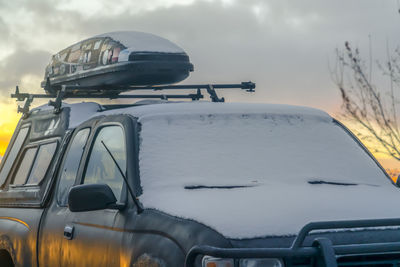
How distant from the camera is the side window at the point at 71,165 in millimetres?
5809

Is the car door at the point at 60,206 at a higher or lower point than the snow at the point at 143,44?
lower

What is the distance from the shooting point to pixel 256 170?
4836 millimetres

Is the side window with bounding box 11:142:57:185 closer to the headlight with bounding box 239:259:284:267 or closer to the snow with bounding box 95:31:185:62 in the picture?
the snow with bounding box 95:31:185:62

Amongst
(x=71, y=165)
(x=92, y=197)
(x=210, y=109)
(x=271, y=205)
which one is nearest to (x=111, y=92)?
(x=71, y=165)

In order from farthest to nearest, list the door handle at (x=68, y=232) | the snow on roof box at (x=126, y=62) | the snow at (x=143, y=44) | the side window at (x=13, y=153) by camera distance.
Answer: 1. the snow at (x=143, y=44)
2. the snow on roof box at (x=126, y=62)
3. the side window at (x=13, y=153)
4. the door handle at (x=68, y=232)

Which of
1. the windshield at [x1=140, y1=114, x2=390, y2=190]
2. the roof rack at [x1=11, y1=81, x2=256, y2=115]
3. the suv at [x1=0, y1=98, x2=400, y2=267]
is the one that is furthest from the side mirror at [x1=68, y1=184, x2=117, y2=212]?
the roof rack at [x1=11, y1=81, x2=256, y2=115]

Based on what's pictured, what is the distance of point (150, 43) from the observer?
29.6 feet

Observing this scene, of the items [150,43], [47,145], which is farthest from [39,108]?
[150,43]

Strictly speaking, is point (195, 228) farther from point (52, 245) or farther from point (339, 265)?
point (52, 245)

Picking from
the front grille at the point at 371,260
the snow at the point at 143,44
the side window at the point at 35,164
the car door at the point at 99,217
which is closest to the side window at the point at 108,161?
the car door at the point at 99,217

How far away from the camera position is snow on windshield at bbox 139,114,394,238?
160 inches

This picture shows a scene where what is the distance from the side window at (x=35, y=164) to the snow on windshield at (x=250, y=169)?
1.79m

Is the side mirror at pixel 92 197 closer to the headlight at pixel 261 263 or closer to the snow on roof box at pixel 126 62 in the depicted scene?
the headlight at pixel 261 263

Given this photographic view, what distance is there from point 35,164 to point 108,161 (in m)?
1.98
